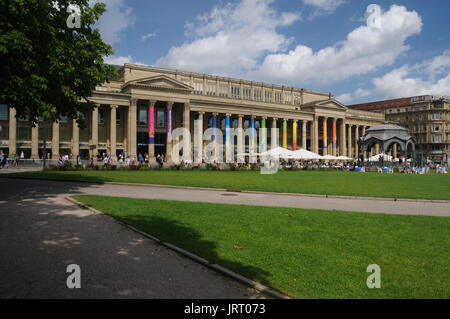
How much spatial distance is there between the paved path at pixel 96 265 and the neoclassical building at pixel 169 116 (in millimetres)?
48462

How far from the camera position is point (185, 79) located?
73250 millimetres

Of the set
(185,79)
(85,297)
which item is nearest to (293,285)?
(85,297)

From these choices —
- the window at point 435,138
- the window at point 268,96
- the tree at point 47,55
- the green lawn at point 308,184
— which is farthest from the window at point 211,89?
the window at point 435,138

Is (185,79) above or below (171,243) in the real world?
above

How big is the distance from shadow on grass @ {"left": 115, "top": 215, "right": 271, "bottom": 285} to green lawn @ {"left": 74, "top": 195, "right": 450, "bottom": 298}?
2 cm

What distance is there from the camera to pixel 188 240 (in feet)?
23.7

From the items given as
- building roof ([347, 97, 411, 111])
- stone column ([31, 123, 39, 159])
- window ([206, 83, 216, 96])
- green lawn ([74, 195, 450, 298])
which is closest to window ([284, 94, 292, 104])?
window ([206, 83, 216, 96])

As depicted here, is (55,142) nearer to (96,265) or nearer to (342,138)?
(96,265)

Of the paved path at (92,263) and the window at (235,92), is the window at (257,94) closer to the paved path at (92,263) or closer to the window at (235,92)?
the window at (235,92)

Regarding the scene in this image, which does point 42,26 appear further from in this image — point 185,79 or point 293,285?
point 185,79

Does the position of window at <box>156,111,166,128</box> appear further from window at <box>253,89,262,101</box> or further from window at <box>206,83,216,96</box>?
window at <box>253,89,262,101</box>

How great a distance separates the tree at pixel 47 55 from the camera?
13383 millimetres

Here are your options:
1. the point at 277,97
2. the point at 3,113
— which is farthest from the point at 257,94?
the point at 3,113
